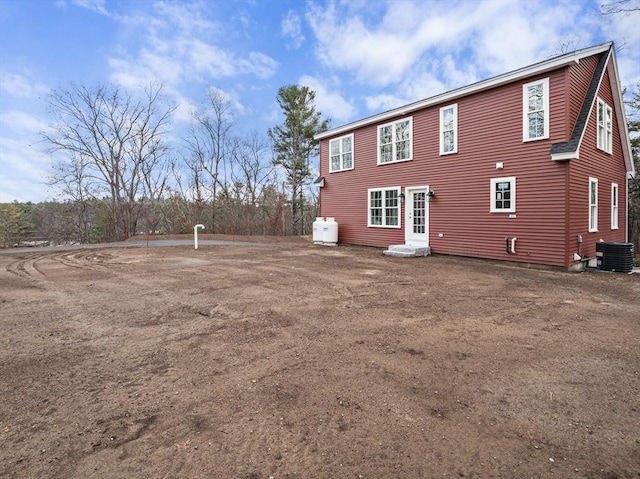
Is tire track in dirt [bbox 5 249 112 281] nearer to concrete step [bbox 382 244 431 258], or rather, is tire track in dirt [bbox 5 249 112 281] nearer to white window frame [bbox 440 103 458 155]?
concrete step [bbox 382 244 431 258]

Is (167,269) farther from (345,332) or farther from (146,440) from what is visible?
(146,440)

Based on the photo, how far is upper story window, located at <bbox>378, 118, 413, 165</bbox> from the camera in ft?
37.4

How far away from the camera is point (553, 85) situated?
26.6 feet

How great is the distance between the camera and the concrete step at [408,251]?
10.4 m

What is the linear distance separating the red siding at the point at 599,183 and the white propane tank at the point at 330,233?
7.98 metres

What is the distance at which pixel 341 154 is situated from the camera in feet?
46.1

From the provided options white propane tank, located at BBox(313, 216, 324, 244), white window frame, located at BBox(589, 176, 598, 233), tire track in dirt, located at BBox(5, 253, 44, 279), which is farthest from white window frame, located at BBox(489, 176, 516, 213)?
tire track in dirt, located at BBox(5, 253, 44, 279)

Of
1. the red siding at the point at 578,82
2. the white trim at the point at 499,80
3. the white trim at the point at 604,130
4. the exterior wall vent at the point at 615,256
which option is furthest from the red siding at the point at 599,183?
the white trim at the point at 499,80

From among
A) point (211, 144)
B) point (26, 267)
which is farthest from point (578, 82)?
point (211, 144)

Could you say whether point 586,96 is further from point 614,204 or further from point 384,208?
point 384,208

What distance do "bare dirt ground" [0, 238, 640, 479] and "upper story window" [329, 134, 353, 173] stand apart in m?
9.16

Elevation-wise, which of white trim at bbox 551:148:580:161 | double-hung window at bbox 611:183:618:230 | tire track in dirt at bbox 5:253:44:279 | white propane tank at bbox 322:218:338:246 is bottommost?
tire track in dirt at bbox 5:253:44:279

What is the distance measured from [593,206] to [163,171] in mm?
23019

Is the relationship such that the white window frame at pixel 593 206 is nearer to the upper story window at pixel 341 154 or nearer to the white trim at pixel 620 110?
the white trim at pixel 620 110
